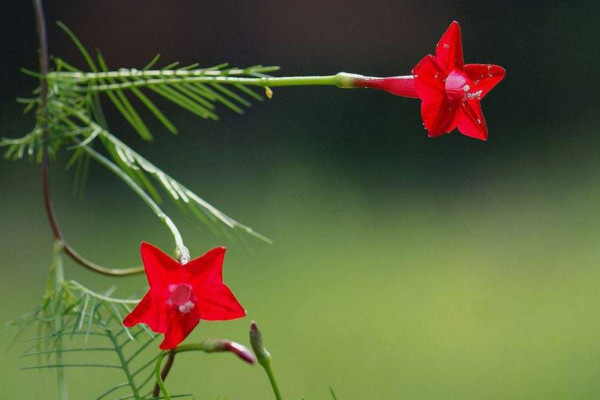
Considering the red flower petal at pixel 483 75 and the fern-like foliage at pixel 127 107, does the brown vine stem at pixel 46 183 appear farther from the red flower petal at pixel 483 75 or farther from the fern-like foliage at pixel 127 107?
the red flower petal at pixel 483 75

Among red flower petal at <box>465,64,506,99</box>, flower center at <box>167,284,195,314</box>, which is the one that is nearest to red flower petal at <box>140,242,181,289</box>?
flower center at <box>167,284,195,314</box>

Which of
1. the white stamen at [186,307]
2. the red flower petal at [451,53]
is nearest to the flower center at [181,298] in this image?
the white stamen at [186,307]

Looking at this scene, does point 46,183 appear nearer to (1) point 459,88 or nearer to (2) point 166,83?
(2) point 166,83

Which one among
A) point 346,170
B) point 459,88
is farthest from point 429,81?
point 346,170

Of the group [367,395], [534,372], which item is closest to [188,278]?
[367,395]

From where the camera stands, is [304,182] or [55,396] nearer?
[55,396]

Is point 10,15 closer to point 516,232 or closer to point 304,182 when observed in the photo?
point 304,182

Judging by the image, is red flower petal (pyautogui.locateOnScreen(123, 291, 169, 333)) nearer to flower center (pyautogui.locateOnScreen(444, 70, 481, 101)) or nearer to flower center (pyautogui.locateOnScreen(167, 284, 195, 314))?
flower center (pyautogui.locateOnScreen(167, 284, 195, 314))
